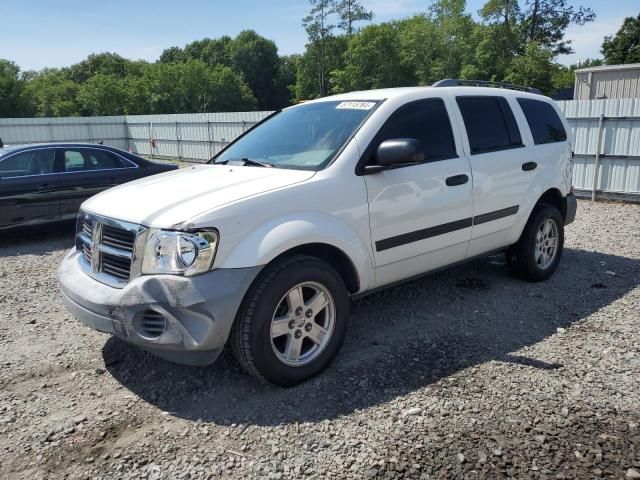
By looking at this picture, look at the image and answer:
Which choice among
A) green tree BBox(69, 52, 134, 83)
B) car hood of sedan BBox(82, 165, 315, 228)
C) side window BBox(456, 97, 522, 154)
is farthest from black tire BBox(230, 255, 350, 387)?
green tree BBox(69, 52, 134, 83)

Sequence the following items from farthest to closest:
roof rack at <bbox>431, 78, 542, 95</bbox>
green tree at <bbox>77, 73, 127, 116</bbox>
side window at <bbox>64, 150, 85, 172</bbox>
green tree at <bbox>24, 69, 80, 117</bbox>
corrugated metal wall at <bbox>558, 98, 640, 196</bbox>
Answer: green tree at <bbox>24, 69, 80, 117</bbox> < green tree at <bbox>77, 73, 127, 116</bbox> < corrugated metal wall at <bbox>558, 98, 640, 196</bbox> < side window at <bbox>64, 150, 85, 172</bbox> < roof rack at <bbox>431, 78, 542, 95</bbox>

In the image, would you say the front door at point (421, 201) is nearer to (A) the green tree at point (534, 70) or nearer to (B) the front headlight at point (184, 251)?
(B) the front headlight at point (184, 251)

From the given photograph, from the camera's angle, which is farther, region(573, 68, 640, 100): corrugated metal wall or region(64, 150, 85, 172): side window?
region(573, 68, 640, 100): corrugated metal wall

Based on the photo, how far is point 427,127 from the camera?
4.40m

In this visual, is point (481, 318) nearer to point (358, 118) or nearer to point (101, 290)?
point (358, 118)

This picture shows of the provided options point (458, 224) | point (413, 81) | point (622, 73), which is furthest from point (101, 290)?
point (413, 81)

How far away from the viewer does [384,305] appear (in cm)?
509

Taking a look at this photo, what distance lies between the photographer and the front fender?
10.5 ft

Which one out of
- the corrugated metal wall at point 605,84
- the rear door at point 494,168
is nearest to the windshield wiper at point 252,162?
the rear door at point 494,168

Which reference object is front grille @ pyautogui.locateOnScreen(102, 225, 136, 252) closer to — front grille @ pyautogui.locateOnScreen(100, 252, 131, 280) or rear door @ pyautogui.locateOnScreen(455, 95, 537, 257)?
front grille @ pyautogui.locateOnScreen(100, 252, 131, 280)

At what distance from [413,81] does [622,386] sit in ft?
167

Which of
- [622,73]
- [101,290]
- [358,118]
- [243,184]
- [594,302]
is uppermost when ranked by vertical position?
[622,73]

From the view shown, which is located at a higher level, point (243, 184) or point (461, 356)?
point (243, 184)

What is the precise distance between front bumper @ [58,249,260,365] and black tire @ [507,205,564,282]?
11.0 feet
